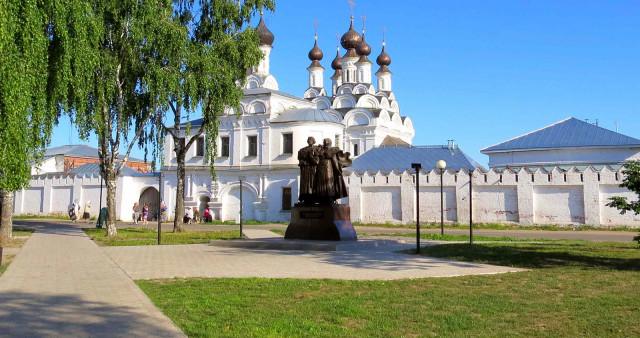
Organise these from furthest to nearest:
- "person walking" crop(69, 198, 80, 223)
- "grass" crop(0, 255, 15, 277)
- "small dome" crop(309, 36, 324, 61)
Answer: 1. "small dome" crop(309, 36, 324, 61)
2. "person walking" crop(69, 198, 80, 223)
3. "grass" crop(0, 255, 15, 277)

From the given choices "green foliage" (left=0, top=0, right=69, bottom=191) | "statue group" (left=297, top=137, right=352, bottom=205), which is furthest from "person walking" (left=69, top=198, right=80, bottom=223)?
"statue group" (left=297, top=137, right=352, bottom=205)

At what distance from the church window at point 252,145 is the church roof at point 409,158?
639 centimetres

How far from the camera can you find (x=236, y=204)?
36438mm

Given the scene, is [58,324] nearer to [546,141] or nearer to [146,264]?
[146,264]

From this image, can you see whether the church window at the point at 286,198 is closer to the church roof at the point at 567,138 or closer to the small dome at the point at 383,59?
the church roof at the point at 567,138

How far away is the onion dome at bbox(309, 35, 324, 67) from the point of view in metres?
56.4

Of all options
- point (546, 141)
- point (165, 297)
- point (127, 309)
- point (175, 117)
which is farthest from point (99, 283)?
point (546, 141)

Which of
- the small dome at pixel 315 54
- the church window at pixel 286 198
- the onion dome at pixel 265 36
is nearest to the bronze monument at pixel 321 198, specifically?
the church window at pixel 286 198

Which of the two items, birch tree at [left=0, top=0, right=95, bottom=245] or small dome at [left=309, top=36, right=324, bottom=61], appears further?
small dome at [left=309, top=36, right=324, bottom=61]

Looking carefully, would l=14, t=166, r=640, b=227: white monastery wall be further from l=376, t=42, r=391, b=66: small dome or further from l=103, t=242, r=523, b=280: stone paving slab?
l=376, t=42, r=391, b=66: small dome

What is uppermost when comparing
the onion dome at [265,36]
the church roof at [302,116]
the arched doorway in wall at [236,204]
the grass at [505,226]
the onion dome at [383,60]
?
the onion dome at [383,60]

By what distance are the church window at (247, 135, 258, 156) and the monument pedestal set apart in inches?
855

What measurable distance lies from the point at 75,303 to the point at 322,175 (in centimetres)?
891

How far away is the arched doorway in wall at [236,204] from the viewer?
3612cm
